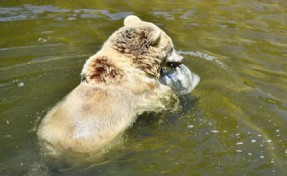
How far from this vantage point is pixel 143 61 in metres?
6.74

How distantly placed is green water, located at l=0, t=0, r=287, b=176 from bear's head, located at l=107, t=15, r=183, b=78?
71 cm

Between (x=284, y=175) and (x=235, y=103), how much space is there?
5.78ft

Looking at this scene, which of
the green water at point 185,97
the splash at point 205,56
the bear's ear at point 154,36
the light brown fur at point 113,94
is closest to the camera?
the light brown fur at point 113,94

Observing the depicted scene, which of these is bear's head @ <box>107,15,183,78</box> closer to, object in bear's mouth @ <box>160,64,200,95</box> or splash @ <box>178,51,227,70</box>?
object in bear's mouth @ <box>160,64,200,95</box>

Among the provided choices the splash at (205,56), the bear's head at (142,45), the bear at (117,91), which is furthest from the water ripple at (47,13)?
the bear's head at (142,45)

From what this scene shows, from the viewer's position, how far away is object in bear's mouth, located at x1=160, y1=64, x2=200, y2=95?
735cm

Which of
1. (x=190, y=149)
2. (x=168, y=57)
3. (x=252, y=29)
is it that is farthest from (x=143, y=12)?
(x=190, y=149)

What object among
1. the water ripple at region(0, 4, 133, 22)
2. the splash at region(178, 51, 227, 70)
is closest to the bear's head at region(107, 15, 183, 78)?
the splash at region(178, 51, 227, 70)

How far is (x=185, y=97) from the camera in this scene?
7.37 meters

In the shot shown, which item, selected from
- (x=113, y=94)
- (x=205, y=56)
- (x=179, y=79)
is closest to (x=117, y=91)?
(x=113, y=94)

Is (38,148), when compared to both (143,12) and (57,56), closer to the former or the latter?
(57,56)

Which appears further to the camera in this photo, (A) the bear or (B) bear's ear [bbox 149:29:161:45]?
(B) bear's ear [bbox 149:29:161:45]

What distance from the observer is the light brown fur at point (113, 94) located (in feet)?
18.1

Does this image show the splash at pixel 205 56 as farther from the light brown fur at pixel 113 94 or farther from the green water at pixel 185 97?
the light brown fur at pixel 113 94
